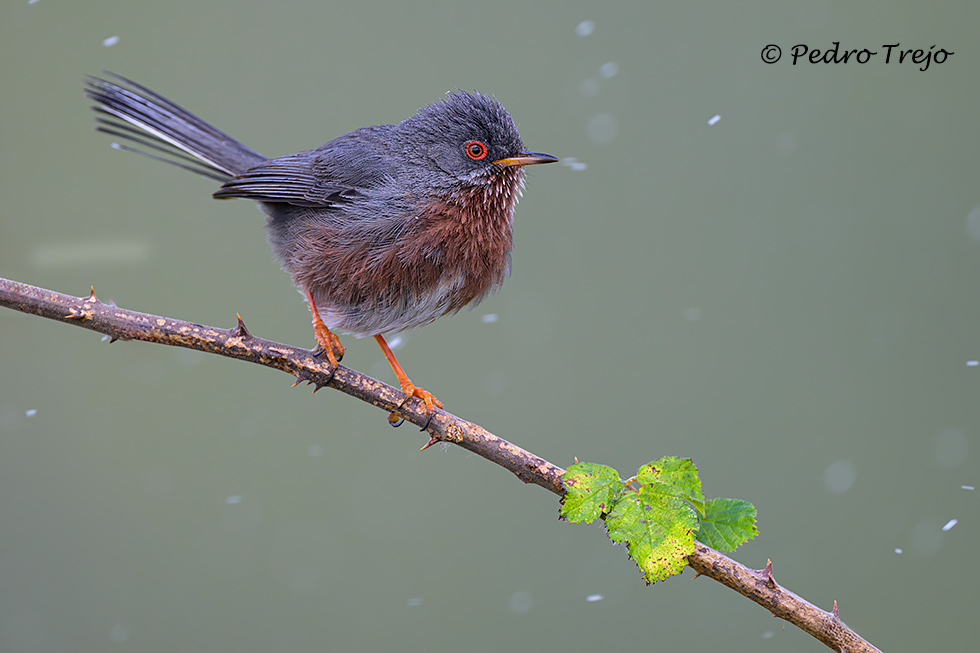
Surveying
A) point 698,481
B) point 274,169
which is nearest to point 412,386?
point 274,169

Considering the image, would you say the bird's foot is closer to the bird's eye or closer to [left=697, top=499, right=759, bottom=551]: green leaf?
the bird's eye

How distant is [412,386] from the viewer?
2.46 meters

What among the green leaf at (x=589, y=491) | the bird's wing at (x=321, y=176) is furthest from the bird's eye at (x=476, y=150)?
the green leaf at (x=589, y=491)

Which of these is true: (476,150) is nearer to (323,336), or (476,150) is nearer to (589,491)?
(323,336)

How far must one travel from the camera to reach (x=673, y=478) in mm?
1743

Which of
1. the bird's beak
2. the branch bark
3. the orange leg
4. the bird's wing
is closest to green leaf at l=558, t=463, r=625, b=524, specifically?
the branch bark

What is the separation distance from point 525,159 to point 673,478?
1.04 m

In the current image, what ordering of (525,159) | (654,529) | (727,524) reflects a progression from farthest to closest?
(525,159) → (727,524) → (654,529)

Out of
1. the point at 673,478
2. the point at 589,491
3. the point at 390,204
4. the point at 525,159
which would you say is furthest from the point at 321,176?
the point at 673,478

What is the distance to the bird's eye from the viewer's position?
227 cm

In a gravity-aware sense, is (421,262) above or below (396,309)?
above

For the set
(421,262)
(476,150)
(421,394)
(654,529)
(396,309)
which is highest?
(476,150)

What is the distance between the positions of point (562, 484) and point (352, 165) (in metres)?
1.27

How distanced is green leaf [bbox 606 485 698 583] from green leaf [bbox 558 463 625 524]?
0.09 feet
